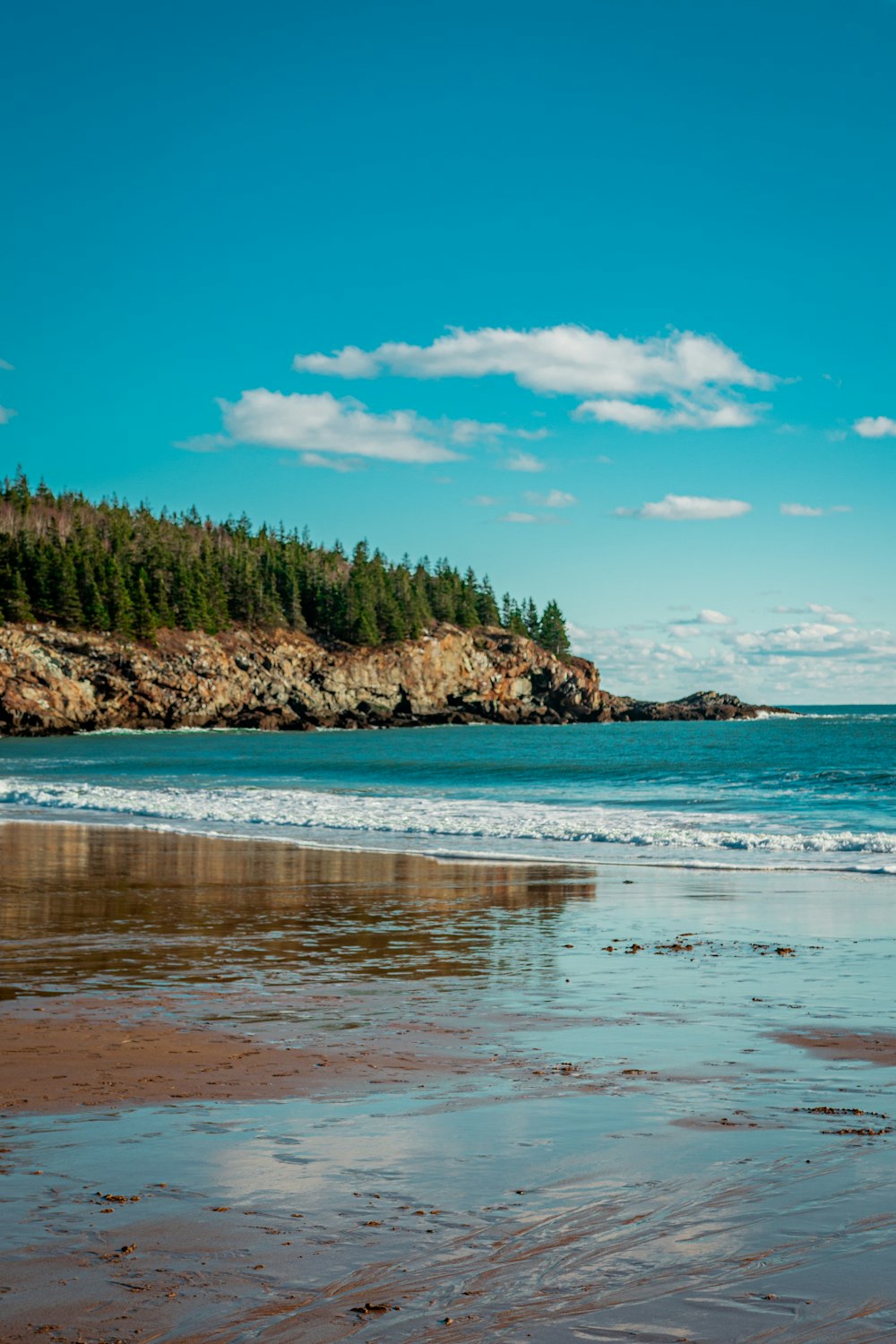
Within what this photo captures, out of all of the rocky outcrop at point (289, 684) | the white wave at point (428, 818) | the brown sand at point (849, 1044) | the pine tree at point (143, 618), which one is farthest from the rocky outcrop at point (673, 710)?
the brown sand at point (849, 1044)

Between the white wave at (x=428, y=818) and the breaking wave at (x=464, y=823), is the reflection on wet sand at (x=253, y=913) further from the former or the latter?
the white wave at (x=428, y=818)

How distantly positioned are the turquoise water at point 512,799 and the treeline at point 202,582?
43.5 m

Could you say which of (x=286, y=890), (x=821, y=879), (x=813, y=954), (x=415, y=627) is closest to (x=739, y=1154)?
(x=813, y=954)

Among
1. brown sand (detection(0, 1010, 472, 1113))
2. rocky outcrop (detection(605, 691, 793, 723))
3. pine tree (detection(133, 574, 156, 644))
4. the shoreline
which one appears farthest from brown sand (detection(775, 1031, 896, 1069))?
rocky outcrop (detection(605, 691, 793, 723))

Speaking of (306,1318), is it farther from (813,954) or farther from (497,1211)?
(813,954)

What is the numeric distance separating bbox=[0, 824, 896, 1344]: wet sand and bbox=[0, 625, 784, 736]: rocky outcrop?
3758 inches

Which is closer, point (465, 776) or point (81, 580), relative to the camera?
point (465, 776)

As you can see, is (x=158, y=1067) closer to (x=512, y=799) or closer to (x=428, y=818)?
(x=428, y=818)

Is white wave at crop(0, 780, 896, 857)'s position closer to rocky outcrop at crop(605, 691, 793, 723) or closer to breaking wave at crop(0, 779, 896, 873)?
breaking wave at crop(0, 779, 896, 873)

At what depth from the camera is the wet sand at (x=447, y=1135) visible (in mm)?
3502

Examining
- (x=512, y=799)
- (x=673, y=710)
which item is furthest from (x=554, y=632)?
(x=512, y=799)

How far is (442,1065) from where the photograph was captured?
21.5 ft

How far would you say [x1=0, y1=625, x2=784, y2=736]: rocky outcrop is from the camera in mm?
101375

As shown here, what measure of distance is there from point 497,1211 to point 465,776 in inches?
1782
